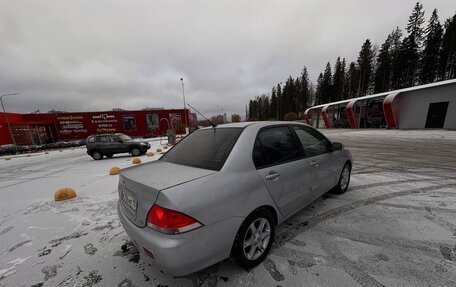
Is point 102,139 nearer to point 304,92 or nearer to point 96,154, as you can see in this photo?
point 96,154

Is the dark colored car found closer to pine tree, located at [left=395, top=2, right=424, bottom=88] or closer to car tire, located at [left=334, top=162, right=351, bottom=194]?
car tire, located at [left=334, top=162, right=351, bottom=194]

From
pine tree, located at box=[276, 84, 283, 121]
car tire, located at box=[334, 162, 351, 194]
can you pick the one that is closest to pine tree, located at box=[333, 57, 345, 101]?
pine tree, located at box=[276, 84, 283, 121]

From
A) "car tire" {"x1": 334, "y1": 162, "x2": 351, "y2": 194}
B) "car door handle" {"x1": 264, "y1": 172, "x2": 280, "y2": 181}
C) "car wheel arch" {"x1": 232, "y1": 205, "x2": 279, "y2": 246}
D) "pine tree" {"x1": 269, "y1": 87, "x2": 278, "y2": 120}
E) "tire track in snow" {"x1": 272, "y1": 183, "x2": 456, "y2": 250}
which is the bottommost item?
"tire track in snow" {"x1": 272, "y1": 183, "x2": 456, "y2": 250}

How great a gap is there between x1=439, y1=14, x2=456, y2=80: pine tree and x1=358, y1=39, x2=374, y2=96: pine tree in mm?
11576

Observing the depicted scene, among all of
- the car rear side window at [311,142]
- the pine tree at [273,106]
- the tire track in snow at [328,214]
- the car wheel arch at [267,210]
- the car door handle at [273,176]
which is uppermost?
the pine tree at [273,106]

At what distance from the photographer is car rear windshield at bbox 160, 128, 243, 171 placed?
6.41 ft

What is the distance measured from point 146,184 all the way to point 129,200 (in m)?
0.42

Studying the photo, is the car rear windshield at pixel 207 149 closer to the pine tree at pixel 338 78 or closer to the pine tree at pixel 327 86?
the pine tree at pixel 338 78

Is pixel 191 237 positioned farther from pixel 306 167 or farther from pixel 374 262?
pixel 374 262

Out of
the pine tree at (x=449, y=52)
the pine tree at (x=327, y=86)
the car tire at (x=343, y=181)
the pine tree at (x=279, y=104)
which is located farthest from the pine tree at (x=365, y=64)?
the car tire at (x=343, y=181)

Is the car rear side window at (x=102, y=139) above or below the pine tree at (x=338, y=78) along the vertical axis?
below

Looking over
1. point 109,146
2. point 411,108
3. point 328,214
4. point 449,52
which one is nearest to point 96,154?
point 109,146

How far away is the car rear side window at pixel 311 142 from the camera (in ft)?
9.16

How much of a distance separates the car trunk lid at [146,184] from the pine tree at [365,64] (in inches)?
2164
